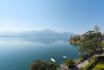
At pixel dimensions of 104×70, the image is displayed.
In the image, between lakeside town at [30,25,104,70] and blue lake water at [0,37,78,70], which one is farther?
blue lake water at [0,37,78,70]

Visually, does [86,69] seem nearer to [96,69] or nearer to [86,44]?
[96,69]

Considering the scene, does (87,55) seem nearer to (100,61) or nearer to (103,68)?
(100,61)

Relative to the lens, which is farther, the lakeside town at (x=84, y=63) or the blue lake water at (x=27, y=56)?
the blue lake water at (x=27, y=56)

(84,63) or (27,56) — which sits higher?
(84,63)

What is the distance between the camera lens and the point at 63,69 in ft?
113

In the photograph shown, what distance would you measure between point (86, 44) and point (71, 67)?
49.8 ft

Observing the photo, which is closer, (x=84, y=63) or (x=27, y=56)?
(x=84, y=63)

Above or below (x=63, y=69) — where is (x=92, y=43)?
above

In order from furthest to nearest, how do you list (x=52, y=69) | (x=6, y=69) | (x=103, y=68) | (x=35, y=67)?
1. (x=6, y=69)
2. (x=103, y=68)
3. (x=52, y=69)
4. (x=35, y=67)

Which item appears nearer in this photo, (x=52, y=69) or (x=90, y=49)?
(x=52, y=69)

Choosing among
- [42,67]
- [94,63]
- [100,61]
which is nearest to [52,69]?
[42,67]

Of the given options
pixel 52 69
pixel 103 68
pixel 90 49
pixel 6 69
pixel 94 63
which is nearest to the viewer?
pixel 52 69

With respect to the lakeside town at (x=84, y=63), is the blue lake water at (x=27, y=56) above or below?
below

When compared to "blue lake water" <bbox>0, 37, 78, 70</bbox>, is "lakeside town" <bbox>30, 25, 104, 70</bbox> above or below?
above
